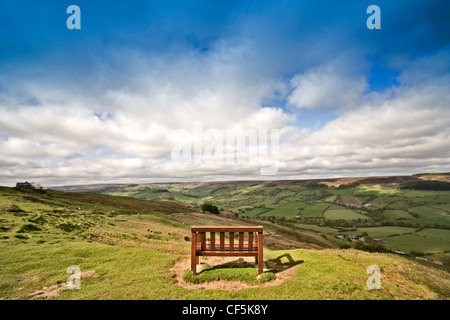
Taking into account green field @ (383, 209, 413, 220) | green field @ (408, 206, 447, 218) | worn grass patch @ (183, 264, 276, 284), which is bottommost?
green field @ (383, 209, 413, 220)

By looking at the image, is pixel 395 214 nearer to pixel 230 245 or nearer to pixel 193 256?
pixel 230 245

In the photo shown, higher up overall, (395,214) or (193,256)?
(193,256)

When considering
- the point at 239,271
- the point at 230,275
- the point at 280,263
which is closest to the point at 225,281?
the point at 230,275

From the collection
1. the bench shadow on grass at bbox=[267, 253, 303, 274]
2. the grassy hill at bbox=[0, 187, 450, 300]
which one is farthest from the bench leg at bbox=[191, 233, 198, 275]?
the bench shadow on grass at bbox=[267, 253, 303, 274]

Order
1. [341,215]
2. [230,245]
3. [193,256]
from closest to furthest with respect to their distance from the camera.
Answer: [193,256]
[230,245]
[341,215]

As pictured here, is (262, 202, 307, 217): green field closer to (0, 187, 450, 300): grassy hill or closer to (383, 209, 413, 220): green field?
(383, 209, 413, 220): green field

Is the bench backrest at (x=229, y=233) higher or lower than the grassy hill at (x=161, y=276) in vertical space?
higher

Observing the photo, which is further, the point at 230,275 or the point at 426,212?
the point at 426,212

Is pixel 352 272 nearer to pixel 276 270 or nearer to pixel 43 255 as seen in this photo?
pixel 276 270

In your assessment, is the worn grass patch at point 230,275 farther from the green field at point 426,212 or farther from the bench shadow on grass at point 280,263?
the green field at point 426,212

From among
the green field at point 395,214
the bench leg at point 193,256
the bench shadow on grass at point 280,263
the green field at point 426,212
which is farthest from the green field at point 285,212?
the bench leg at point 193,256

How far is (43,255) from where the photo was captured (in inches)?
492

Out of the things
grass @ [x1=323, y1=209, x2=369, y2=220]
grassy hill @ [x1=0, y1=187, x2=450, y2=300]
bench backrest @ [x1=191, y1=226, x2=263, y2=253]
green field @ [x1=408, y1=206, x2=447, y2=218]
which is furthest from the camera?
grass @ [x1=323, y1=209, x2=369, y2=220]

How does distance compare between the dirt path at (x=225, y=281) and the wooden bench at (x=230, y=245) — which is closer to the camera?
the dirt path at (x=225, y=281)
